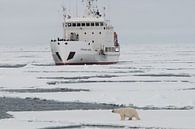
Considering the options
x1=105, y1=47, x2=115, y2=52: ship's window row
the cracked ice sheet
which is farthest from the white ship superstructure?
the cracked ice sheet

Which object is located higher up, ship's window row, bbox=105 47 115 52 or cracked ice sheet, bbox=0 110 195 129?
ship's window row, bbox=105 47 115 52

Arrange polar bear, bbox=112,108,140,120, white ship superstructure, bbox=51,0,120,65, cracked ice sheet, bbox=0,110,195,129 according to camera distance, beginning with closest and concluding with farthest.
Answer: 1. cracked ice sheet, bbox=0,110,195,129
2. polar bear, bbox=112,108,140,120
3. white ship superstructure, bbox=51,0,120,65

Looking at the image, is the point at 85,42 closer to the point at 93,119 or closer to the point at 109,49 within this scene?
the point at 109,49


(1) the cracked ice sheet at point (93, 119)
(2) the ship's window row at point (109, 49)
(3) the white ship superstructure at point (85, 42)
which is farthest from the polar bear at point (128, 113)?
(2) the ship's window row at point (109, 49)

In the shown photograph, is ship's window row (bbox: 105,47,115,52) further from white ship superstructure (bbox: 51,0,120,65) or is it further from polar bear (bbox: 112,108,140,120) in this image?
polar bear (bbox: 112,108,140,120)

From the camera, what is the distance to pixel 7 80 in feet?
97.5

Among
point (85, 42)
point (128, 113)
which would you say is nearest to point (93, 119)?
point (128, 113)

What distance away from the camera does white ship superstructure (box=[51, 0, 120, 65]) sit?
4741 centimetres

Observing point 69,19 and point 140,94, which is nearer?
point 140,94

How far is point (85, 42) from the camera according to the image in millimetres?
48062

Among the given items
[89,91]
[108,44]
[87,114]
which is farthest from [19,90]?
[108,44]

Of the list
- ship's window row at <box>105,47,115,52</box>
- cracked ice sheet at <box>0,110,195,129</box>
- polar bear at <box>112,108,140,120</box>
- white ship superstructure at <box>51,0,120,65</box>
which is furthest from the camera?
ship's window row at <box>105,47,115,52</box>

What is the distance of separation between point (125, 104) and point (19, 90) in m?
7.83

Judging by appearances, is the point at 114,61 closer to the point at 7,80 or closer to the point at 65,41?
the point at 65,41
